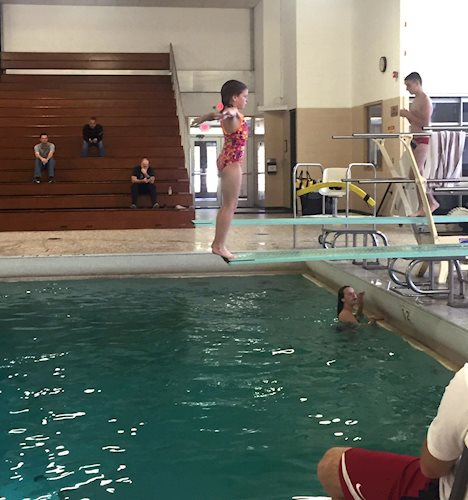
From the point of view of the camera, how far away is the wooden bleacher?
39.1ft

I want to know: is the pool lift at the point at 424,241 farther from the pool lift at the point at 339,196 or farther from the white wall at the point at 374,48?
the white wall at the point at 374,48

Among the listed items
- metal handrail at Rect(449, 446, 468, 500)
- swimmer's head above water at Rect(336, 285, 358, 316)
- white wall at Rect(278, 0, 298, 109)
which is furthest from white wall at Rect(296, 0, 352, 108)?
metal handrail at Rect(449, 446, 468, 500)

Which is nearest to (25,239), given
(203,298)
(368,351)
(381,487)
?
(203,298)

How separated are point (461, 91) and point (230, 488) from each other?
10.3 m

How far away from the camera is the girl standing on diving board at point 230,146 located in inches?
159

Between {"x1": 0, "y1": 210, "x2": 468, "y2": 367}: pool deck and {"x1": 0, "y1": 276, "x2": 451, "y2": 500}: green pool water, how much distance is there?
23 centimetres

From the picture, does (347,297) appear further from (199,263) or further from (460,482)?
(460,482)

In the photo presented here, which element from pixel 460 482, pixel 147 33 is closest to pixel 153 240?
pixel 147 33

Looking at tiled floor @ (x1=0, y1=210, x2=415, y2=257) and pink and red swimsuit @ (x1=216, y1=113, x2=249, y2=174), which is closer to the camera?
pink and red swimsuit @ (x1=216, y1=113, x2=249, y2=174)

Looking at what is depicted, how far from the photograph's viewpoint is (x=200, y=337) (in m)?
5.36

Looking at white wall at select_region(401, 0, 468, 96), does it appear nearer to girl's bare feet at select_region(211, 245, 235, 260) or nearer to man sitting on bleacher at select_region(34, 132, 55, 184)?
man sitting on bleacher at select_region(34, 132, 55, 184)

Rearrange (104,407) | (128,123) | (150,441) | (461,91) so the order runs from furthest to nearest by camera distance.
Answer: (128,123)
(461,91)
(104,407)
(150,441)

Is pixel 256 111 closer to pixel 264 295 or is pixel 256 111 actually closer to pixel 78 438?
pixel 264 295

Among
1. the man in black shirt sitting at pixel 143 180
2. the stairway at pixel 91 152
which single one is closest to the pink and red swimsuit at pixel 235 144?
the stairway at pixel 91 152
